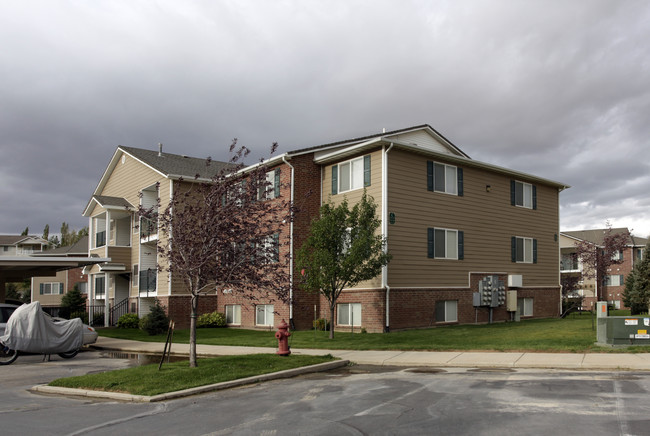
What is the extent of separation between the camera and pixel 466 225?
26.4m

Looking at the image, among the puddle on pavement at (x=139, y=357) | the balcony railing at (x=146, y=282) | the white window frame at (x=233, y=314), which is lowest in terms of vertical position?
the puddle on pavement at (x=139, y=357)

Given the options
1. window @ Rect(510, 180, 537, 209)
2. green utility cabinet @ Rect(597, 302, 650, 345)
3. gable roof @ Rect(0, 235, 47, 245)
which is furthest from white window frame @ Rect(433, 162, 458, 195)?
gable roof @ Rect(0, 235, 47, 245)

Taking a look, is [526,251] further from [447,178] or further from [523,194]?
[447,178]

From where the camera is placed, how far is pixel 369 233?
20375 millimetres

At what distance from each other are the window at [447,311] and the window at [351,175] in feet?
19.9

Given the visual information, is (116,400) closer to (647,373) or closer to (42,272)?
(647,373)

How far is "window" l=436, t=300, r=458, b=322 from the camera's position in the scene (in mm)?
24812

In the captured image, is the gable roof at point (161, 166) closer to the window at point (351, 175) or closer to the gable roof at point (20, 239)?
the window at point (351, 175)

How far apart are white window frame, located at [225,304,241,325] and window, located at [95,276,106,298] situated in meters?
10.8

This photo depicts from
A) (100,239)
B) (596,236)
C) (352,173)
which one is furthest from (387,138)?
(596,236)

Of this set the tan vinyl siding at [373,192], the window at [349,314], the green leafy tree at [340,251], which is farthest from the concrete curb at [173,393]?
the window at [349,314]

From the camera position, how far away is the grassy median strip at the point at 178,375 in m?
11.6

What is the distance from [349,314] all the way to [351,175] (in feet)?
19.0

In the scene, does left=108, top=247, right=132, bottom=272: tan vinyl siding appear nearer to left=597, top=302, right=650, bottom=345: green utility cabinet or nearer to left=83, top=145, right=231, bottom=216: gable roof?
left=83, top=145, right=231, bottom=216: gable roof
